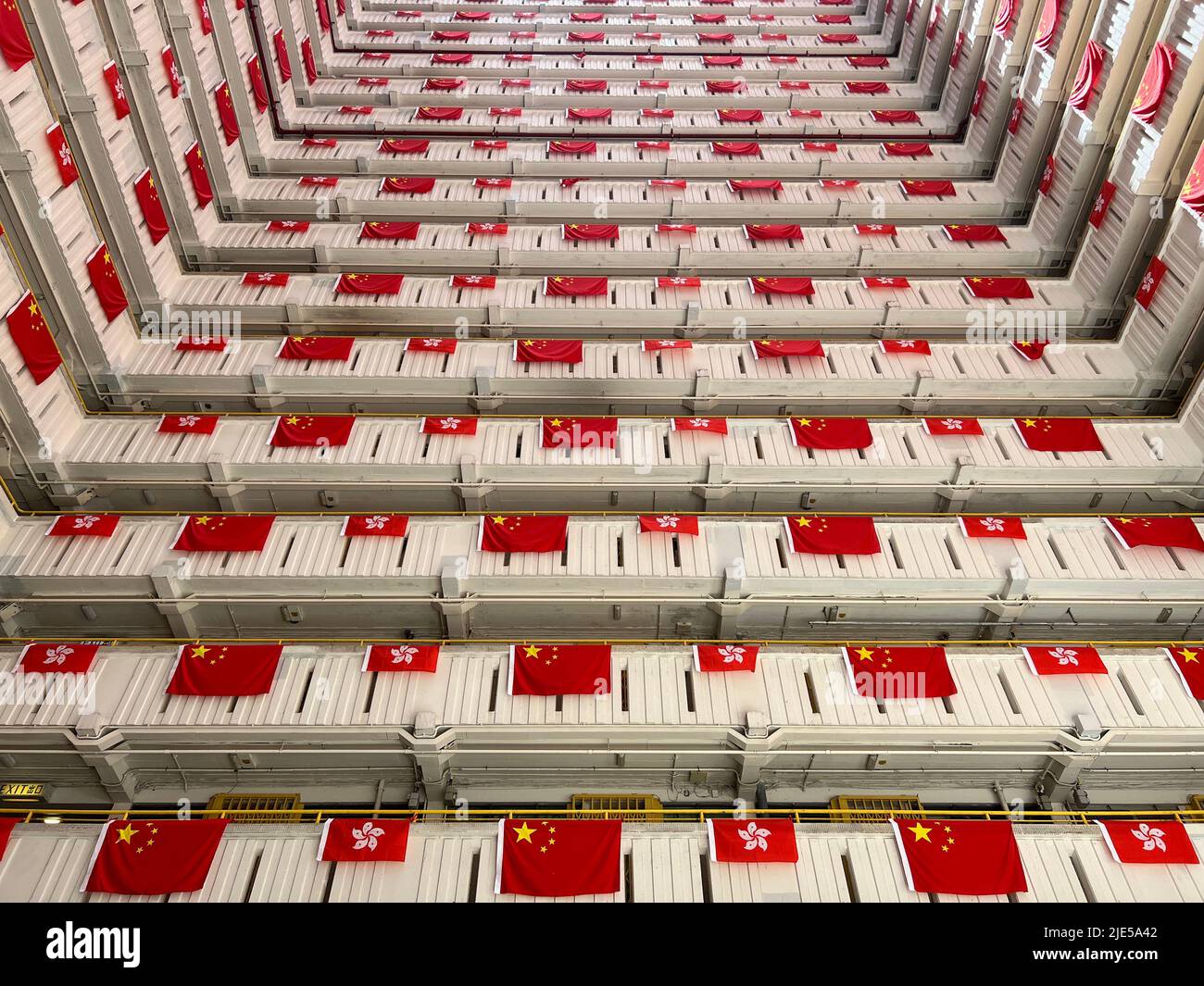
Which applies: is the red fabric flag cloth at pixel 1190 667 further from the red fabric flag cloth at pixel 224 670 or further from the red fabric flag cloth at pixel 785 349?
the red fabric flag cloth at pixel 224 670

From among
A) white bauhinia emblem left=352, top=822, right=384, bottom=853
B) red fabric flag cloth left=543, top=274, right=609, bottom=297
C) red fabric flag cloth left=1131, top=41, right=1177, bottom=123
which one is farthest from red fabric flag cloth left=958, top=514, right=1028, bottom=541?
white bauhinia emblem left=352, top=822, right=384, bottom=853

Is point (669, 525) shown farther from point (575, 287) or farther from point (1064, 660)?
point (575, 287)

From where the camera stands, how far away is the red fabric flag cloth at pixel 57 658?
18.1 m

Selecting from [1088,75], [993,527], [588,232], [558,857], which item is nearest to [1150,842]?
[993,527]

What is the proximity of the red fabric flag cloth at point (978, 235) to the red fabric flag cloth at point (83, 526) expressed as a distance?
29.3 metres

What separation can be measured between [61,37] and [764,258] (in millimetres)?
22286

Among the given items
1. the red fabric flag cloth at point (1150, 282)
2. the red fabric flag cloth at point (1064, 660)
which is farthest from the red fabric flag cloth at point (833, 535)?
the red fabric flag cloth at point (1150, 282)

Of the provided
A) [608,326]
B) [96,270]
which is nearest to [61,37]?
[96,270]

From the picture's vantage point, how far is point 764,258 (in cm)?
3052

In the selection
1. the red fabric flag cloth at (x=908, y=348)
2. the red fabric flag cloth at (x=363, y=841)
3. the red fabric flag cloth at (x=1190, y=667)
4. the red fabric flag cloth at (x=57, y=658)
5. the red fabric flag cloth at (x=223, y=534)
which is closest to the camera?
the red fabric flag cloth at (x=363, y=841)

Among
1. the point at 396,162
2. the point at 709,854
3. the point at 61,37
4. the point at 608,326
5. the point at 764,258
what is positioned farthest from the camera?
the point at 396,162

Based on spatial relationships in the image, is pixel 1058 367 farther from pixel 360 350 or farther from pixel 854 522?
pixel 360 350

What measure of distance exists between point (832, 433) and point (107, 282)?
2141 cm

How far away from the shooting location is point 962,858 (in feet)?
51.1
